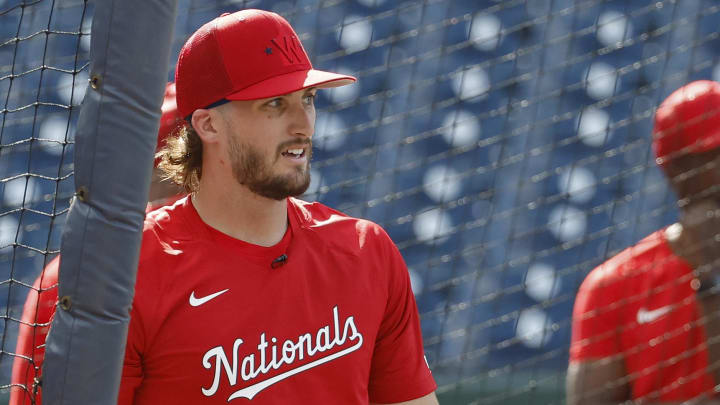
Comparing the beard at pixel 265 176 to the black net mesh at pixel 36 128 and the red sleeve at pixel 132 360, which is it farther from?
the black net mesh at pixel 36 128

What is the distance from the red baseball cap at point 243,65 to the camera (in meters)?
1.68

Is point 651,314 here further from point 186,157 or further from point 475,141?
point 475,141

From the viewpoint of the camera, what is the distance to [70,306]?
4.56 feet

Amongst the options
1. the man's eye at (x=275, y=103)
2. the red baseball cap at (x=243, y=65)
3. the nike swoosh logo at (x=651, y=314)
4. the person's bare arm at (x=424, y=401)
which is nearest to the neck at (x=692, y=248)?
the nike swoosh logo at (x=651, y=314)

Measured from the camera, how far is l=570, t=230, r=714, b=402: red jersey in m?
2.45

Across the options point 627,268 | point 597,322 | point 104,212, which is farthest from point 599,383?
point 104,212

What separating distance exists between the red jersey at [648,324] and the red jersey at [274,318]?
0.79m

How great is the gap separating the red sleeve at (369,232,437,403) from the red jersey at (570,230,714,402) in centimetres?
80

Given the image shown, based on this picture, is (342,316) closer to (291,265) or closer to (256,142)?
(291,265)

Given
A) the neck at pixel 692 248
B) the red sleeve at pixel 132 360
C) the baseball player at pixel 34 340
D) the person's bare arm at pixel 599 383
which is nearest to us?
the red sleeve at pixel 132 360

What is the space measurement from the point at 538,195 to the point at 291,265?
8.92ft

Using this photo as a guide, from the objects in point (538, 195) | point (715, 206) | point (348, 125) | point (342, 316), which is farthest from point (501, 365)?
point (342, 316)

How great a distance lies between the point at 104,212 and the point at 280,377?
42 cm

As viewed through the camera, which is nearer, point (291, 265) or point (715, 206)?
point (291, 265)
